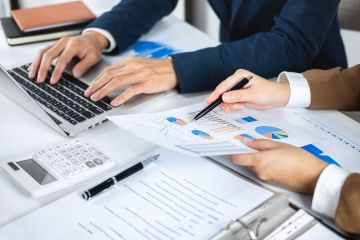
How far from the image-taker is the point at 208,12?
8.16ft

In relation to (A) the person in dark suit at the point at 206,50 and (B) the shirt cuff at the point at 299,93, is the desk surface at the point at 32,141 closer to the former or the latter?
(A) the person in dark suit at the point at 206,50

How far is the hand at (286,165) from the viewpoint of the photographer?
70cm

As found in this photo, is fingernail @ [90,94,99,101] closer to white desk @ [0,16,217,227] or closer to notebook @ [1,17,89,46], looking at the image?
white desk @ [0,16,217,227]

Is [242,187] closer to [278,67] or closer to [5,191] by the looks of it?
[5,191]

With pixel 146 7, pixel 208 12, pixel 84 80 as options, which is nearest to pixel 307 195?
pixel 84 80

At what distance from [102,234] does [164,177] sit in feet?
0.48

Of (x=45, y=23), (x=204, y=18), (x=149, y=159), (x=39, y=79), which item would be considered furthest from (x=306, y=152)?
(x=204, y=18)

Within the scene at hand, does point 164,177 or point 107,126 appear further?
point 107,126

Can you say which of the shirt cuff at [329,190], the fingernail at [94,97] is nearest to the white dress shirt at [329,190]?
the shirt cuff at [329,190]

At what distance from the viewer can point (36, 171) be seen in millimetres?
741

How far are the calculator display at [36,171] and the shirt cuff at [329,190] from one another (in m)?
0.39

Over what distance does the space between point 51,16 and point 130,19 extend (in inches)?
8.7

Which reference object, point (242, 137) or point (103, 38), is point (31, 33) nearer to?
point (103, 38)

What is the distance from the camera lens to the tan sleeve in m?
0.63
